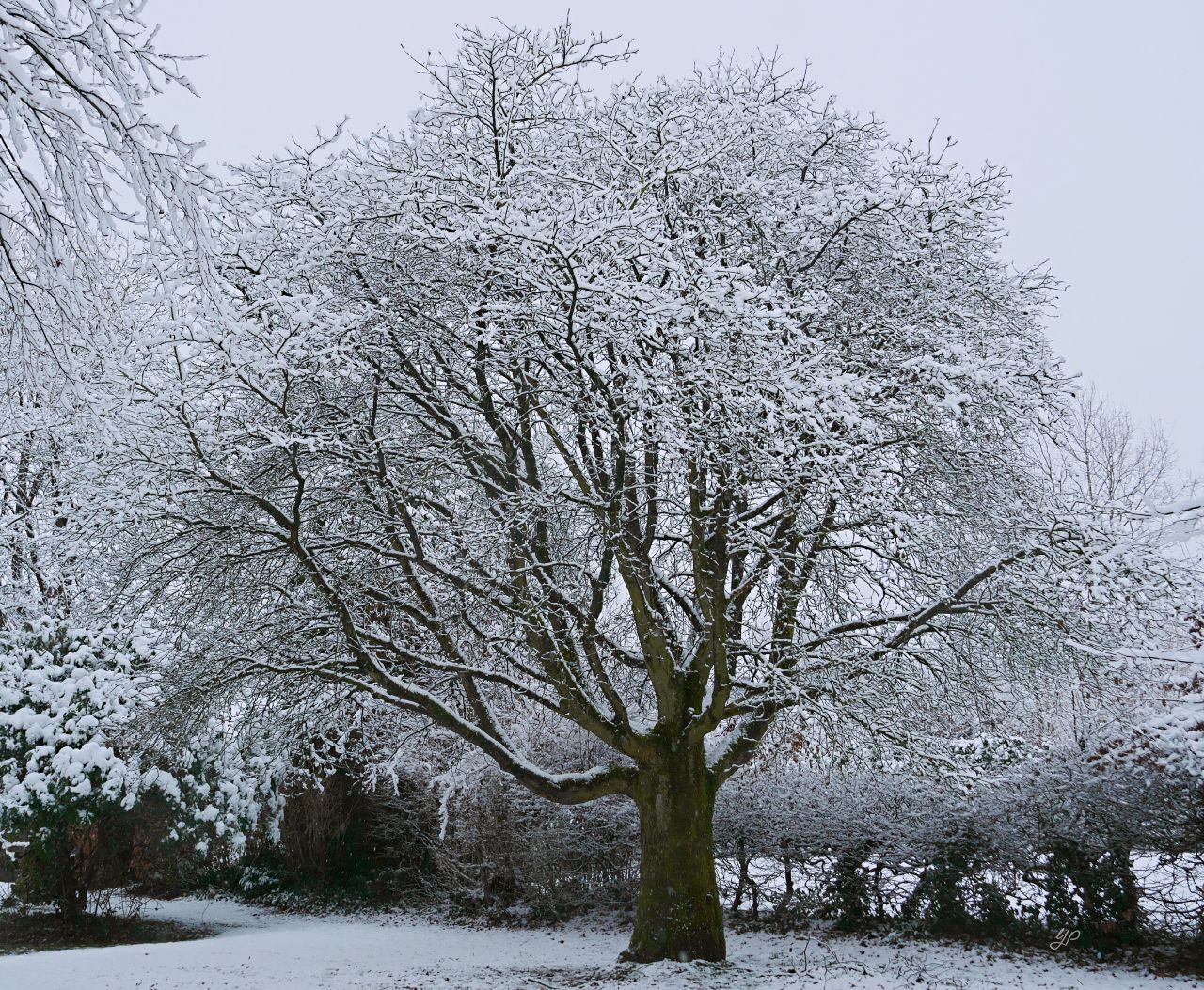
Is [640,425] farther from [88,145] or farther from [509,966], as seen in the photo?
[509,966]

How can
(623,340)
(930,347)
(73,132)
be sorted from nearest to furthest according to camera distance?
(73,132) < (623,340) < (930,347)

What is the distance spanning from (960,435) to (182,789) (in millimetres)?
9438

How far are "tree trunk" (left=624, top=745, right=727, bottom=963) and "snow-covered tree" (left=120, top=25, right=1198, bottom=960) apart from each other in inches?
1.2

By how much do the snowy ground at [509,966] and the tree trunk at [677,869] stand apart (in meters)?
0.22

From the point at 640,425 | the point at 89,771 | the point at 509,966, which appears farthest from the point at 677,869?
the point at 89,771

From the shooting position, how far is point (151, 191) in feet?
13.9

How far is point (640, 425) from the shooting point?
6406 millimetres

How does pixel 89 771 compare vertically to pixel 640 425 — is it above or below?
below

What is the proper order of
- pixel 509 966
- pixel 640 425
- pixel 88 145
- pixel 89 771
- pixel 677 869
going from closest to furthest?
pixel 88 145 → pixel 640 425 → pixel 677 869 → pixel 509 966 → pixel 89 771

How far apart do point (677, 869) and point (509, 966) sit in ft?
7.70

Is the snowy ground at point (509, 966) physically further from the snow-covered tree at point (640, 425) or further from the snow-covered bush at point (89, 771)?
the snow-covered bush at point (89, 771)

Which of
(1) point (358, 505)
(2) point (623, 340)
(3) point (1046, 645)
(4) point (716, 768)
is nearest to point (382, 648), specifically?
(1) point (358, 505)

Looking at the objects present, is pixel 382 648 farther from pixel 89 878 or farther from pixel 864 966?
pixel 89 878

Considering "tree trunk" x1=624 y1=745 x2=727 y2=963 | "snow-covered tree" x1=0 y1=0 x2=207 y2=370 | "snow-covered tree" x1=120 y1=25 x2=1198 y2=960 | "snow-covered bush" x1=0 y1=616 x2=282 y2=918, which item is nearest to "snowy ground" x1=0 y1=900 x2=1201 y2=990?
"tree trunk" x1=624 y1=745 x2=727 y2=963
